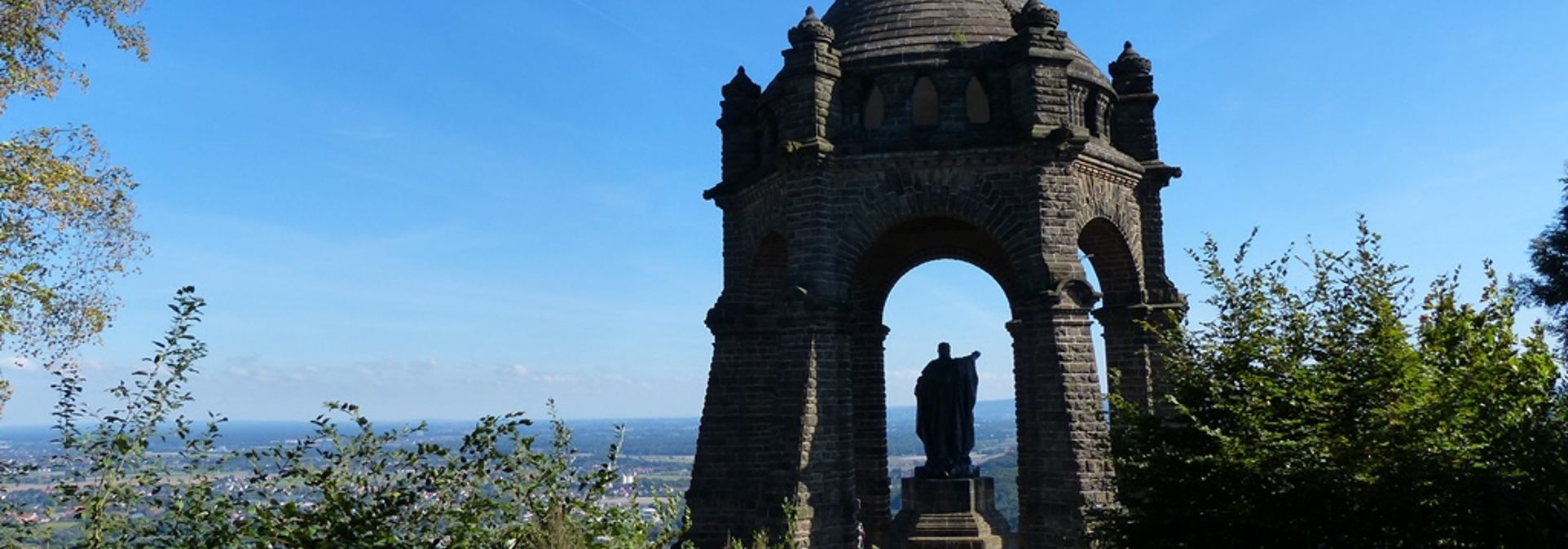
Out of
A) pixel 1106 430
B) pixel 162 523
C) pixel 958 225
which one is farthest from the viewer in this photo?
pixel 958 225

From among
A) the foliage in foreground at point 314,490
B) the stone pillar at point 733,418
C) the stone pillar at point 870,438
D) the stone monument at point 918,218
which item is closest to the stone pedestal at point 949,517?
the stone monument at point 918,218

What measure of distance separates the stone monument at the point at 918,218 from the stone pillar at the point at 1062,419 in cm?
2

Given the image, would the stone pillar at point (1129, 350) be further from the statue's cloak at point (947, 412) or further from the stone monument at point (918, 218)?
the statue's cloak at point (947, 412)

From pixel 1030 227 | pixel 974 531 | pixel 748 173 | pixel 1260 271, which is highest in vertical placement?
pixel 748 173

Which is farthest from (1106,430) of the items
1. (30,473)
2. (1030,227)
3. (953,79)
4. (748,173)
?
(30,473)

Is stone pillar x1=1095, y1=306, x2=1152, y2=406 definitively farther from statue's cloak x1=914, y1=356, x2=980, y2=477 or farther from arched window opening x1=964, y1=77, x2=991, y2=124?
arched window opening x1=964, y1=77, x2=991, y2=124

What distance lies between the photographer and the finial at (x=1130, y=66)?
17406mm

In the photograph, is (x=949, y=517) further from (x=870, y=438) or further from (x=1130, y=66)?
(x=1130, y=66)

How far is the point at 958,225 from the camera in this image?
1847cm

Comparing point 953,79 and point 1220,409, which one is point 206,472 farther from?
point 953,79

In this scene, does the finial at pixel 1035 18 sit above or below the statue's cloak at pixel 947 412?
above

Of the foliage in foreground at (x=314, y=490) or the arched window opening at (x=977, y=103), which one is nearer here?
the foliage in foreground at (x=314, y=490)

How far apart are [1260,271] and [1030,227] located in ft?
13.1

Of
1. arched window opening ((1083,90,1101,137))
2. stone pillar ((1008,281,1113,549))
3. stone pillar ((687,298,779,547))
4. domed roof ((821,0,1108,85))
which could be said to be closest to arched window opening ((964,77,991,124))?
domed roof ((821,0,1108,85))
